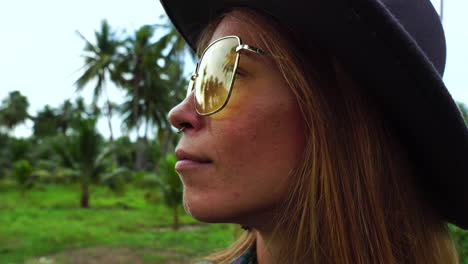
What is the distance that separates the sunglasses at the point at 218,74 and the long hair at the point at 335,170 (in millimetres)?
63

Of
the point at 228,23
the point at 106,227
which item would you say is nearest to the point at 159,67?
the point at 106,227

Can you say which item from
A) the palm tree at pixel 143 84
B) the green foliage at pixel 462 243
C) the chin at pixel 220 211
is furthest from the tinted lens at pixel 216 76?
the palm tree at pixel 143 84

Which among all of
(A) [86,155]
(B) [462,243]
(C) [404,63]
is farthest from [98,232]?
(C) [404,63]

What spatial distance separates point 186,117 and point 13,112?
43404 mm

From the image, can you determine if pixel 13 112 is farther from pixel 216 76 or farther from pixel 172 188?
pixel 216 76

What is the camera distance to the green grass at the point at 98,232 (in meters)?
5.23

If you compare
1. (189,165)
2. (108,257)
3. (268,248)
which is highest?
(189,165)

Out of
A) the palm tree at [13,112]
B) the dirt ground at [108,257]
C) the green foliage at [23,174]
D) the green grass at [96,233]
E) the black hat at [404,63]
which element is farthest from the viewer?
the palm tree at [13,112]

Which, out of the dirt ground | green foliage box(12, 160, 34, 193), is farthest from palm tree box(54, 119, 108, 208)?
the dirt ground

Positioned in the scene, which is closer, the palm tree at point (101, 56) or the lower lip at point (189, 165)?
the lower lip at point (189, 165)

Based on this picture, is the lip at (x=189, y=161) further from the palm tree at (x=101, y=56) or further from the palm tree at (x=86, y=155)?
the palm tree at (x=101, y=56)

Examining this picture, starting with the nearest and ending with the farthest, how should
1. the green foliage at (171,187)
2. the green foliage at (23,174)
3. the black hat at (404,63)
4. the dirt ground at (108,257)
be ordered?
the black hat at (404,63)
the dirt ground at (108,257)
the green foliage at (171,187)
the green foliage at (23,174)

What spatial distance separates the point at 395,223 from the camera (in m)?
0.86

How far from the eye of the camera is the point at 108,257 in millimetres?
4969
